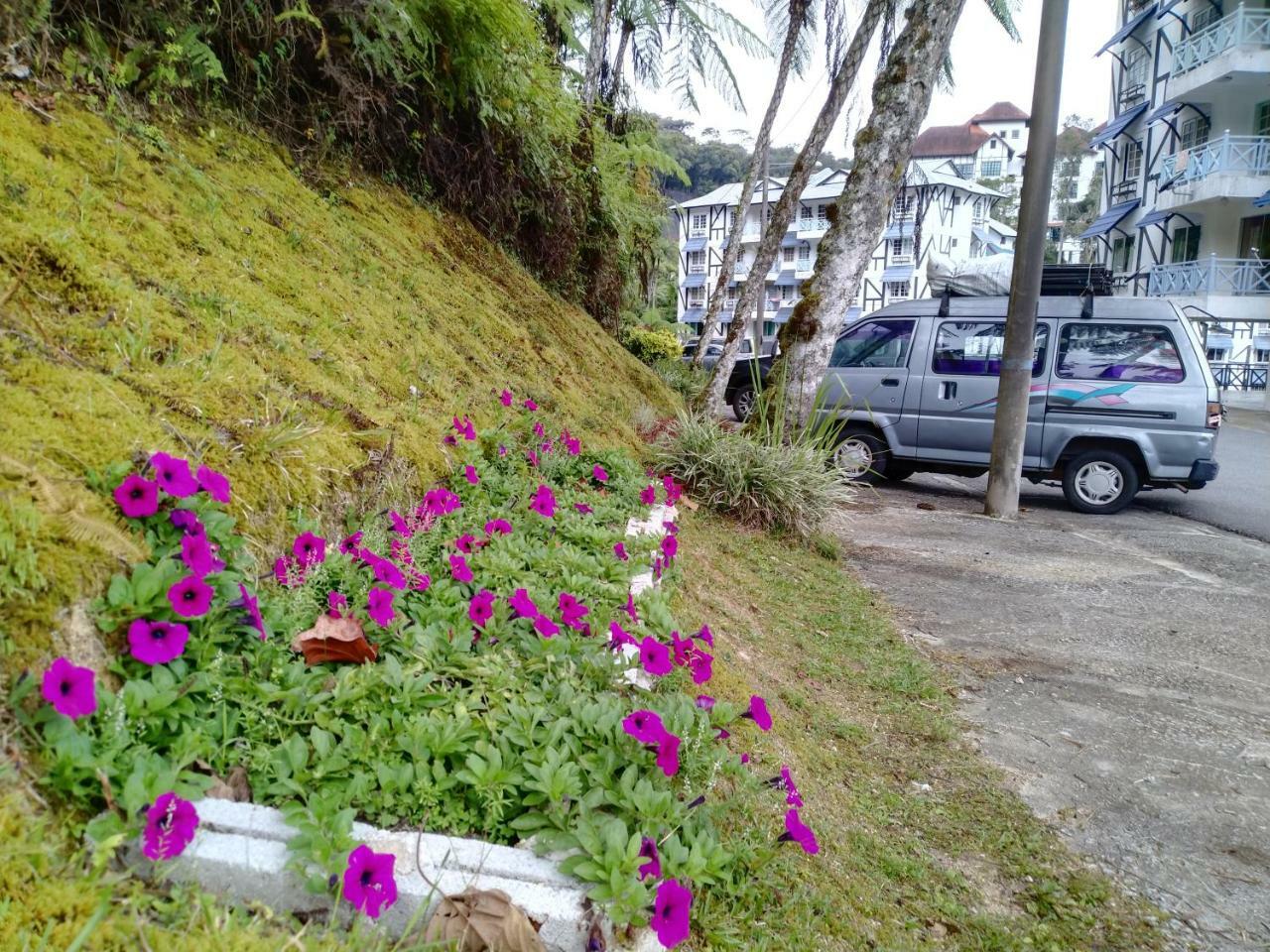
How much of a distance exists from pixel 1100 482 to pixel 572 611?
26.6 ft

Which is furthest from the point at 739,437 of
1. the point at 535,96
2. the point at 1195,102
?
the point at 1195,102

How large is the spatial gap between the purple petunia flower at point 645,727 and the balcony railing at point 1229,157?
2843 centimetres

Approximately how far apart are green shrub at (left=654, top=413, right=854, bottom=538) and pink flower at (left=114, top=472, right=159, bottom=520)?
4.70 meters

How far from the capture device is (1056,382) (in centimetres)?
894

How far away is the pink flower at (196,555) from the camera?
5.92 feet

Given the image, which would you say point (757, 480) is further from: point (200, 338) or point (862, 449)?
point (200, 338)

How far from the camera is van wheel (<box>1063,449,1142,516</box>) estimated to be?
8.77 metres

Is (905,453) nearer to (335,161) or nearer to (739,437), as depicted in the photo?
(739,437)

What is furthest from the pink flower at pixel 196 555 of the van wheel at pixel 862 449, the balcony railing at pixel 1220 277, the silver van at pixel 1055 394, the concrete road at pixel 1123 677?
the balcony railing at pixel 1220 277

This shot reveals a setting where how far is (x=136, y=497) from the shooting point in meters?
1.88

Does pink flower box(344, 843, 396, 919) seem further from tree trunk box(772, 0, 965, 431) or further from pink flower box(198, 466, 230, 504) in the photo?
tree trunk box(772, 0, 965, 431)

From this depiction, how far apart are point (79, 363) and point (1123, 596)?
19.1ft

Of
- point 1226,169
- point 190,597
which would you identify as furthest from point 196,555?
point 1226,169

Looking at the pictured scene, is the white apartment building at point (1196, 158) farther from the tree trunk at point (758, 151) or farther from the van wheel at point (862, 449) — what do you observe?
the van wheel at point (862, 449)
